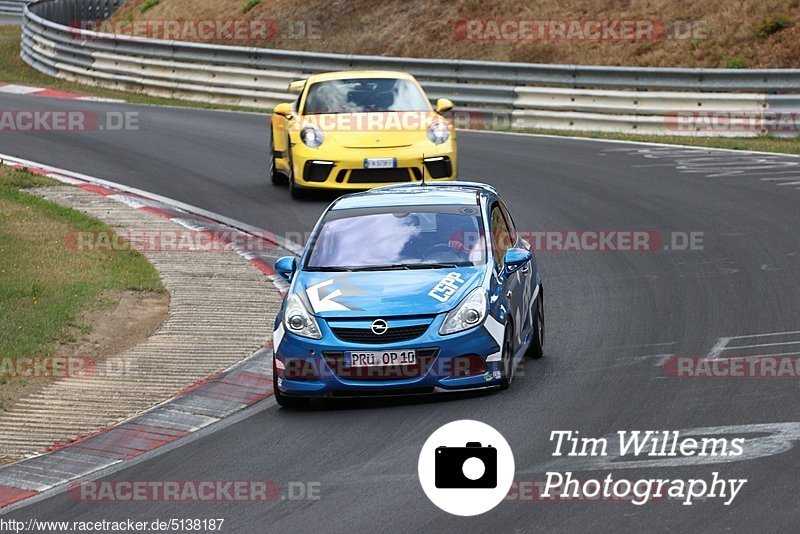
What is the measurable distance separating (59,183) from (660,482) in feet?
43.3

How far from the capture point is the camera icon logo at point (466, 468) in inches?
312

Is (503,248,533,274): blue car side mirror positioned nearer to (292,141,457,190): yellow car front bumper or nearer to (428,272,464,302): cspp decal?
(428,272,464,302): cspp decal

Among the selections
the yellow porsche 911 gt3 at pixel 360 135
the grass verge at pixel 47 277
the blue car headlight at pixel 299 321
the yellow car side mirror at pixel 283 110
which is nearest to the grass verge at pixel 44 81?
the yellow porsche 911 gt3 at pixel 360 135

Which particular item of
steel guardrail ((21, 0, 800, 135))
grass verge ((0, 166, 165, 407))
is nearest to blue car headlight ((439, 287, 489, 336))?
grass verge ((0, 166, 165, 407))

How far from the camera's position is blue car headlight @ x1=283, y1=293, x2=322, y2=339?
396 inches

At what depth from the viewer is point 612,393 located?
33.0 feet

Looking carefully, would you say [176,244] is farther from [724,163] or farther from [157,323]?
[724,163]

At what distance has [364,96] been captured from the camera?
1912cm

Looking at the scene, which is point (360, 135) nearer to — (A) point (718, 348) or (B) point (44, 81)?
(A) point (718, 348)

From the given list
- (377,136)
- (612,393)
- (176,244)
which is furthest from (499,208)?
(377,136)

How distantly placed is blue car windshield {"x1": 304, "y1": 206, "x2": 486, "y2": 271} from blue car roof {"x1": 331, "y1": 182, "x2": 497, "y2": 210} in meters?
0.10

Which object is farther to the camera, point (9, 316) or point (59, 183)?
point (59, 183)

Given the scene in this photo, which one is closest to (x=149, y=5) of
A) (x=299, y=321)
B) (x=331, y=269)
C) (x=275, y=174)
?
(x=275, y=174)

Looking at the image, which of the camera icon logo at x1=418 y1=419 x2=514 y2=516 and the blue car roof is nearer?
the camera icon logo at x1=418 y1=419 x2=514 y2=516
